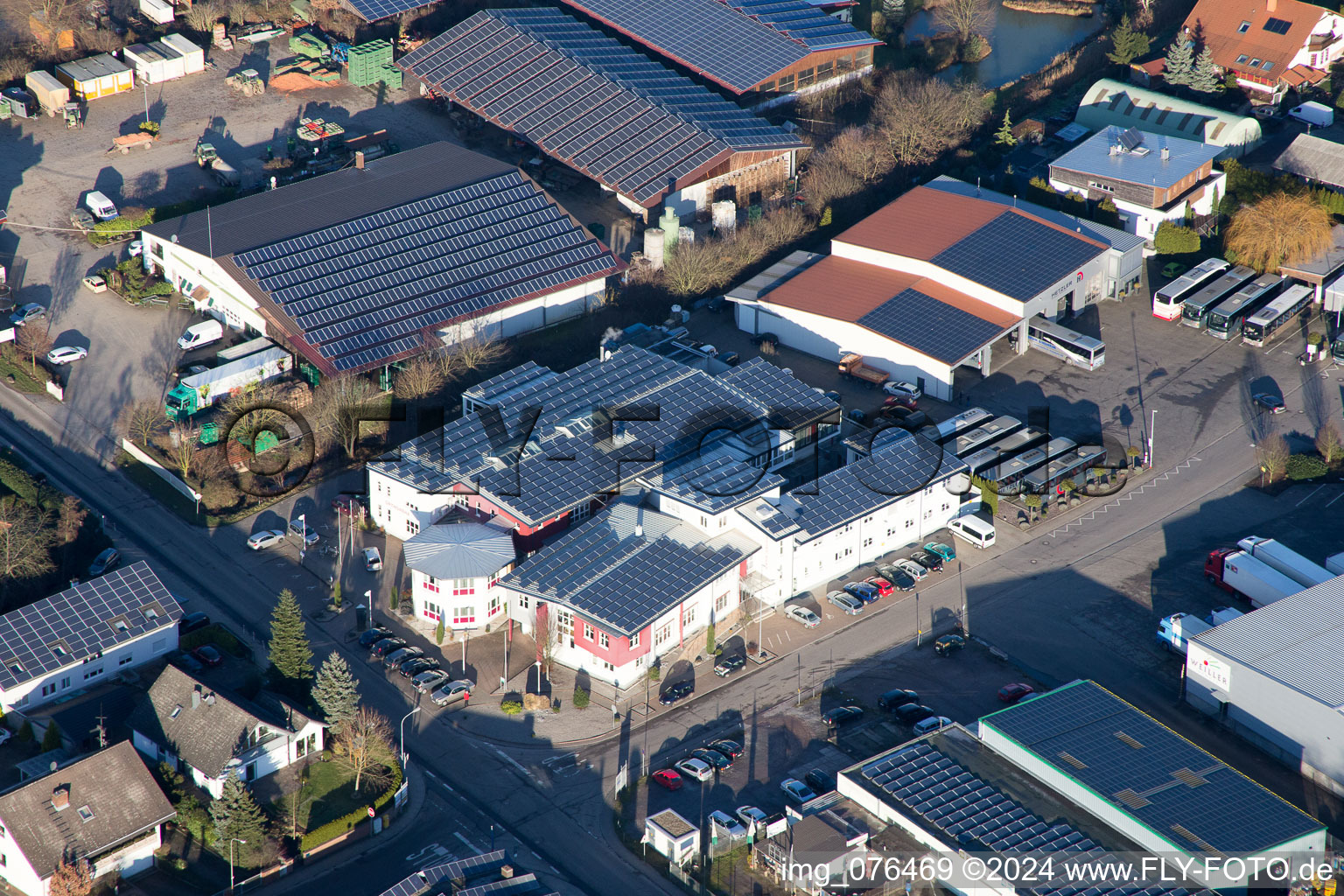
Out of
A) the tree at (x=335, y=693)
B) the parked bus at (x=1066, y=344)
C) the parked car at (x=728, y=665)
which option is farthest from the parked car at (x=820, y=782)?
the parked bus at (x=1066, y=344)

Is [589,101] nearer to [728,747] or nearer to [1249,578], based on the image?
[1249,578]

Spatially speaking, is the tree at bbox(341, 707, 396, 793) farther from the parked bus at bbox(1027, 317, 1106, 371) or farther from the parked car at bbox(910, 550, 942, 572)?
the parked bus at bbox(1027, 317, 1106, 371)

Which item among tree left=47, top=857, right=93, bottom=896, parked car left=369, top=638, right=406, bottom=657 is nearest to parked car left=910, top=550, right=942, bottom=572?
parked car left=369, top=638, right=406, bottom=657

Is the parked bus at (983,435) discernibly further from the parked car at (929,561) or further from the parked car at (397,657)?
the parked car at (397,657)

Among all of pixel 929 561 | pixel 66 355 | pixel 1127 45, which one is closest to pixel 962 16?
pixel 1127 45

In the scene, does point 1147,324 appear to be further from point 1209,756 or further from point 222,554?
point 222,554

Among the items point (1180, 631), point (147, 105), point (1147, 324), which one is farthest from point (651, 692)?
point (147, 105)

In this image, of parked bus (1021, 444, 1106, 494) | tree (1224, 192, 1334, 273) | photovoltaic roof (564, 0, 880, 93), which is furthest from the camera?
photovoltaic roof (564, 0, 880, 93)
